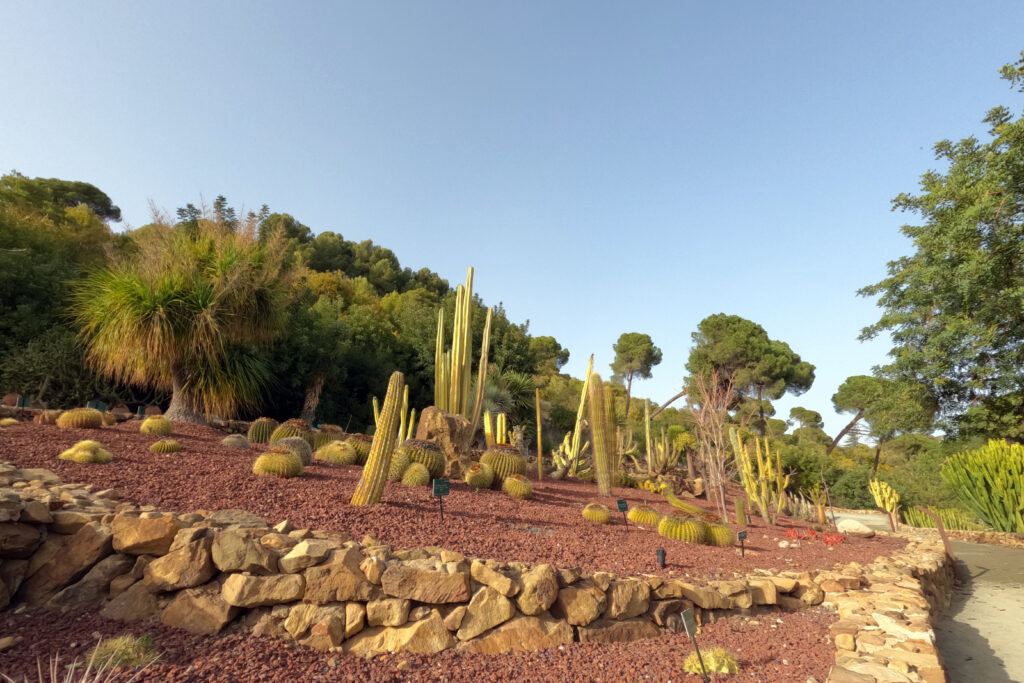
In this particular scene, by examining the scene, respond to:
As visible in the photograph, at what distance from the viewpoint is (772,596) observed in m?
5.22

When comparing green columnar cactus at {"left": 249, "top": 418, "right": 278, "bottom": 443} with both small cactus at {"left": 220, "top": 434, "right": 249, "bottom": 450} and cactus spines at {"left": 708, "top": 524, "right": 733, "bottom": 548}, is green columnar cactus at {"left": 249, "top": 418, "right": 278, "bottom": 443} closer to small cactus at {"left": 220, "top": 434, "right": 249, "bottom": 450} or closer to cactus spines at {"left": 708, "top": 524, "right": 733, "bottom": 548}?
small cactus at {"left": 220, "top": 434, "right": 249, "bottom": 450}

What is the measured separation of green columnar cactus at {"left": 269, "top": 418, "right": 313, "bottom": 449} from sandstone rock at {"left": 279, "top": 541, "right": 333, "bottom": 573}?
14.6ft

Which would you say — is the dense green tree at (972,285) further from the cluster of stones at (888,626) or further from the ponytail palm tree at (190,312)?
the ponytail palm tree at (190,312)

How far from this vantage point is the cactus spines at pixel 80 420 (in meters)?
6.56

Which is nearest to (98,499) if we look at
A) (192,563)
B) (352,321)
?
(192,563)

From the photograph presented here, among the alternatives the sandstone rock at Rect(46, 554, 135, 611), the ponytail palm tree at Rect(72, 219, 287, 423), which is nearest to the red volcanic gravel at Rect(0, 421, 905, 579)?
the sandstone rock at Rect(46, 554, 135, 611)

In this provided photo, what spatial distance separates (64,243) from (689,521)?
2001 cm

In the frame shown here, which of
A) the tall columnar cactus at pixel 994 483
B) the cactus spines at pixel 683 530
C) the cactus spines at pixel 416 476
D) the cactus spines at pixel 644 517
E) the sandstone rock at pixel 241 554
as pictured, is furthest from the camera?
the tall columnar cactus at pixel 994 483

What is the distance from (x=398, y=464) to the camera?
6.79 meters

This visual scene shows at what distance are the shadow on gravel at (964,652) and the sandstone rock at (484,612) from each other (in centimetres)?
405

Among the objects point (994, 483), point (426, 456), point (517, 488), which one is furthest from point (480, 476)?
point (994, 483)

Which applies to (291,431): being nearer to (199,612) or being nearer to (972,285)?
(199,612)

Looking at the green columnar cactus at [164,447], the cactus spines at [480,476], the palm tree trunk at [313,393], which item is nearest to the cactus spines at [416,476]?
the cactus spines at [480,476]

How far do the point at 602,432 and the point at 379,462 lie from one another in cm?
578
